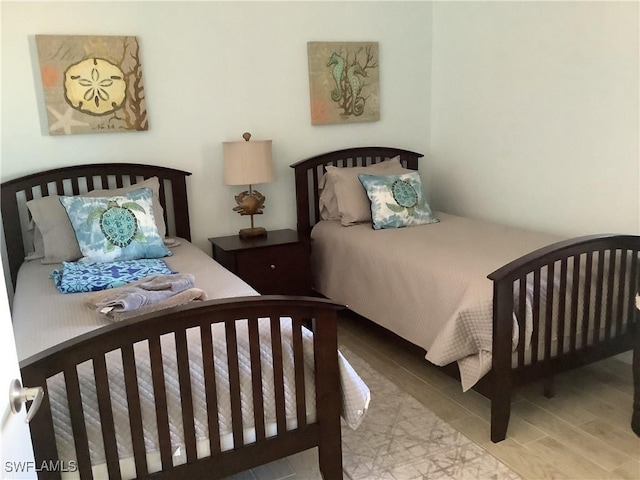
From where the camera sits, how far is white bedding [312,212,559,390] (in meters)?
2.32

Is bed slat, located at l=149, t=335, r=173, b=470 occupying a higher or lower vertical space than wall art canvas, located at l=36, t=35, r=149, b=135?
lower

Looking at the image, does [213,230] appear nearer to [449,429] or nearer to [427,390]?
[427,390]

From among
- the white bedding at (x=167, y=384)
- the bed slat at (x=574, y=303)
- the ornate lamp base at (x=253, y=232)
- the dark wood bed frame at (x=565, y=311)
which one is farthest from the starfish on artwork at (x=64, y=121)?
the bed slat at (x=574, y=303)

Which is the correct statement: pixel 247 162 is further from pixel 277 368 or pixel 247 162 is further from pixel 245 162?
pixel 277 368

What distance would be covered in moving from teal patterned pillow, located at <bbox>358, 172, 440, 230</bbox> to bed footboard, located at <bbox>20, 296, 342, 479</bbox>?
5.48 feet

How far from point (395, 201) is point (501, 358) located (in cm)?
147

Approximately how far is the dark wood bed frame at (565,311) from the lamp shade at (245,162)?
1510 millimetres

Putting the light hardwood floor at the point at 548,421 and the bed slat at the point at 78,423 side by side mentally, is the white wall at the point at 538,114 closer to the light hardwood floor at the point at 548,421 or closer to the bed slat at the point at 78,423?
the light hardwood floor at the point at 548,421

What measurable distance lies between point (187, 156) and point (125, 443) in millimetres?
2162

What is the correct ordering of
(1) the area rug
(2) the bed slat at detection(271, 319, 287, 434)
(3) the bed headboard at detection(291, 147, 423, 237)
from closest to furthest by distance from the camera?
(2) the bed slat at detection(271, 319, 287, 434)
(1) the area rug
(3) the bed headboard at detection(291, 147, 423, 237)

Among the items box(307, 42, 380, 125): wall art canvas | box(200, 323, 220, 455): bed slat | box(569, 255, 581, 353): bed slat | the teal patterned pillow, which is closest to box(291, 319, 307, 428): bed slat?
box(200, 323, 220, 455): bed slat

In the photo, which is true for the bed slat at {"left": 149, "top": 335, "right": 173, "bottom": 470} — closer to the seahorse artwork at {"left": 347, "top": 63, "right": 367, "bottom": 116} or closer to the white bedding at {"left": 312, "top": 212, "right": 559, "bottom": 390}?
the white bedding at {"left": 312, "top": 212, "right": 559, "bottom": 390}

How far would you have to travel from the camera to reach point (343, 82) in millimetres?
3840

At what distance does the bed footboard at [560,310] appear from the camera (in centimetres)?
220
